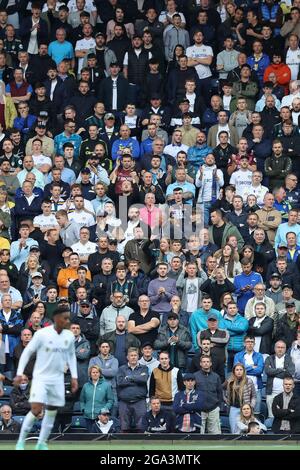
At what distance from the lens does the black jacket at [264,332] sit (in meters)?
24.2

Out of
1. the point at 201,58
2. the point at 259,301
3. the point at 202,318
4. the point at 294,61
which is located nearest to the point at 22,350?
the point at 202,318

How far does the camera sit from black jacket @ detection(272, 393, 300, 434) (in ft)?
74.9

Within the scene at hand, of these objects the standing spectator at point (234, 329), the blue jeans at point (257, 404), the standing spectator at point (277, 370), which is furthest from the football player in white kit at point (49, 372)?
the standing spectator at point (234, 329)

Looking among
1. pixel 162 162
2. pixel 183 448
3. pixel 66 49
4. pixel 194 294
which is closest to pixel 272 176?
pixel 162 162

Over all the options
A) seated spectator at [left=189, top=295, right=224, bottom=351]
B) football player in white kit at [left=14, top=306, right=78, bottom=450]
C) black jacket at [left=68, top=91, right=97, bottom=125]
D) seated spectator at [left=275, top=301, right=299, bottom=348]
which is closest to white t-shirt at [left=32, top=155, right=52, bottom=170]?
black jacket at [left=68, top=91, right=97, bottom=125]

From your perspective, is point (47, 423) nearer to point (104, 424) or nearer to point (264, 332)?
point (104, 424)

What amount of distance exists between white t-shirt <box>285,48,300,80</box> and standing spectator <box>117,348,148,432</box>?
30.5 ft

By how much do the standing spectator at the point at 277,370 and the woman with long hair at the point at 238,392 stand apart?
1.02 feet

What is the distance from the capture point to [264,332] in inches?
955

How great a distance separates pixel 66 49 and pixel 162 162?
4.52 m

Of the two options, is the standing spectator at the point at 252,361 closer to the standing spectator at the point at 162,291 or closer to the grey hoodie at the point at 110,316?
the standing spectator at the point at 162,291

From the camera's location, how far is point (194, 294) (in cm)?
2502

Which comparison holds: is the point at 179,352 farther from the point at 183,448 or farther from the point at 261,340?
the point at 183,448

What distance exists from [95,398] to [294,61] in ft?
33.7
